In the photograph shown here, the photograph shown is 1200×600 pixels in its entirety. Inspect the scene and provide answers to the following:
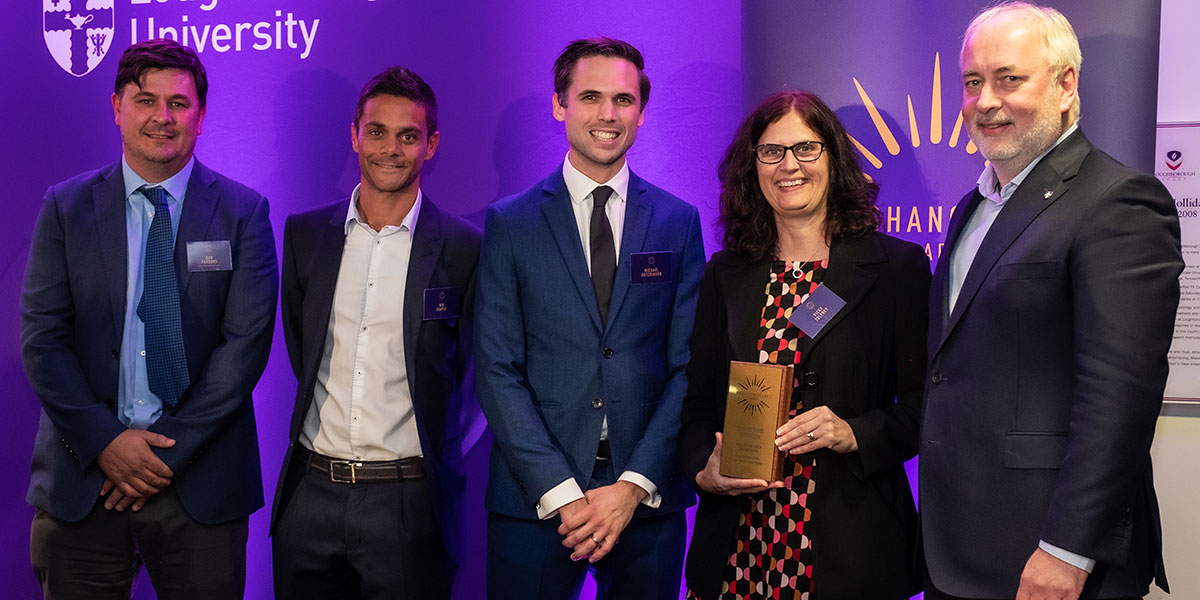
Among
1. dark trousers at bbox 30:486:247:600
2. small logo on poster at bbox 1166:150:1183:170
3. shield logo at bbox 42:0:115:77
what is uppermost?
shield logo at bbox 42:0:115:77

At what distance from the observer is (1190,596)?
3541 mm

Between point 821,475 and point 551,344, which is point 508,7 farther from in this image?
point 821,475

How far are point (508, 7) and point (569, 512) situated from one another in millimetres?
2254

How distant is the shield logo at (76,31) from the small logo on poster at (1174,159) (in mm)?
4334

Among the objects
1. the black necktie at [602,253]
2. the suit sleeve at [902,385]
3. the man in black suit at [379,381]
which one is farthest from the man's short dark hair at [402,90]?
the suit sleeve at [902,385]

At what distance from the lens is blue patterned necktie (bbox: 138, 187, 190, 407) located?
347 centimetres

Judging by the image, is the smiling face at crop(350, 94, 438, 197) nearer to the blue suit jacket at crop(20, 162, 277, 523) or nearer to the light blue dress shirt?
the blue suit jacket at crop(20, 162, 277, 523)

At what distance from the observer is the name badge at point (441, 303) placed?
3445 millimetres

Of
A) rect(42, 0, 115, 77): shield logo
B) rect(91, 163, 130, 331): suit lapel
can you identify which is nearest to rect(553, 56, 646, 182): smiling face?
rect(91, 163, 130, 331): suit lapel

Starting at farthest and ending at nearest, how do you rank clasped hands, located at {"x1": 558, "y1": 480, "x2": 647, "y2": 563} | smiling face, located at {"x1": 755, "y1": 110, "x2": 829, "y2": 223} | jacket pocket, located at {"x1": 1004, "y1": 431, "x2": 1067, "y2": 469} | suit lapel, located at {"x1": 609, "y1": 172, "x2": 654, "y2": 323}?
suit lapel, located at {"x1": 609, "y1": 172, "x2": 654, "y2": 323} < clasped hands, located at {"x1": 558, "y1": 480, "x2": 647, "y2": 563} < smiling face, located at {"x1": 755, "y1": 110, "x2": 829, "y2": 223} < jacket pocket, located at {"x1": 1004, "y1": 431, "x2": 1067, "y2": 469}

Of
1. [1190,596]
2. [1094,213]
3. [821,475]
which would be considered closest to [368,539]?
[821,475]

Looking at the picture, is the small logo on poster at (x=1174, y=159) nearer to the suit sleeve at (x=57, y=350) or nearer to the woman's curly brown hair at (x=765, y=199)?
the woman's curly brown hair at (x=765, y=199)

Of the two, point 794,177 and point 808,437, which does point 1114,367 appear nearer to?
point 808,437

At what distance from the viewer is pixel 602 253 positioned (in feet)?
10.5
